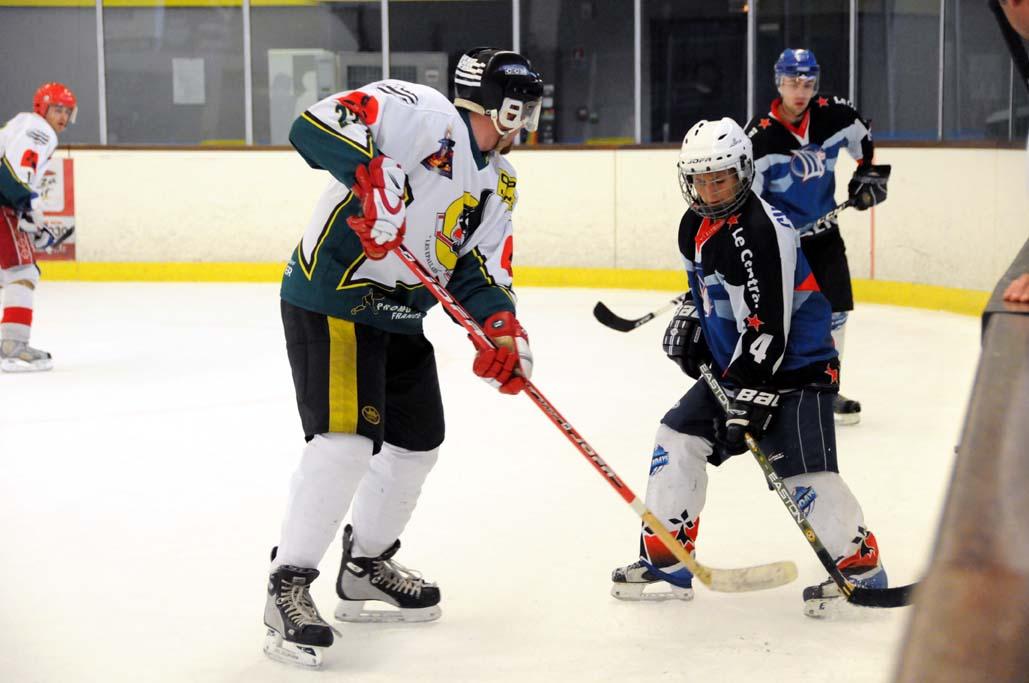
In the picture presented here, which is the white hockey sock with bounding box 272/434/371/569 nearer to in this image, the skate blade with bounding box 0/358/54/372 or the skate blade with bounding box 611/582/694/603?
the skate blade with bounding box 611/582/694/603

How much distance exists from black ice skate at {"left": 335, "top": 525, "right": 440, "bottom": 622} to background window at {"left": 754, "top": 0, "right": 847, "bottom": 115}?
6698mm

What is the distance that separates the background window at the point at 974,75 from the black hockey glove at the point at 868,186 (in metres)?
2.64

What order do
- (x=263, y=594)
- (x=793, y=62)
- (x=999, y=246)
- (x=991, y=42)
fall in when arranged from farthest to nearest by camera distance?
1. (x=991, y=42)
2. (x=999, y=246)
3. (x=793, y=62)
4. (x=263, y=594)

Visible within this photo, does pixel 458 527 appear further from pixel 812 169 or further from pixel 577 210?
pixel 577 210

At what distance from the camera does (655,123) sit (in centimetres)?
927

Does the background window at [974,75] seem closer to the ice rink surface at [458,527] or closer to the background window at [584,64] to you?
the ice rink surface at [458,527]

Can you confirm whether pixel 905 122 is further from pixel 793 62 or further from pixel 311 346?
pixel 311 346

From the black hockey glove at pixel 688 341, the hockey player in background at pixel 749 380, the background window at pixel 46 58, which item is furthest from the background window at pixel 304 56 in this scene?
the hockey player in background at pixel 749 380

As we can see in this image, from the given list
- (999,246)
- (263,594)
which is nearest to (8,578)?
(263,594)

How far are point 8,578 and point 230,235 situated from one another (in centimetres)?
606

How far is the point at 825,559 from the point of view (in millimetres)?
2268

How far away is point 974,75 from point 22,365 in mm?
Result: 5243

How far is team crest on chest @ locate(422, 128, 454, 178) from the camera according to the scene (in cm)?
218

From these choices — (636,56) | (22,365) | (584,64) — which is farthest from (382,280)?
(584,64)
